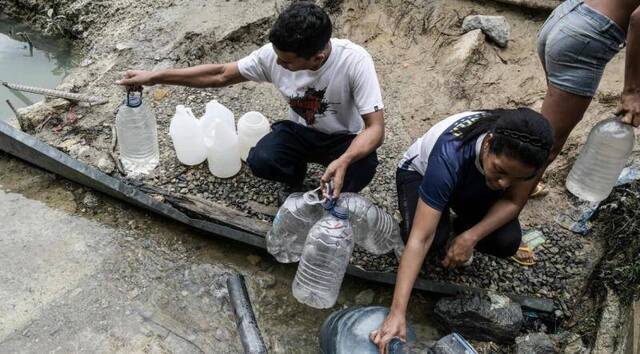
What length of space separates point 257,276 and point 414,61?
2520 millimetres

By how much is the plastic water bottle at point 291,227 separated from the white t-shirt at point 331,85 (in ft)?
1.55

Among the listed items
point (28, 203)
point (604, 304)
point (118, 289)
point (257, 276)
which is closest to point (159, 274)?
point (118, 289)

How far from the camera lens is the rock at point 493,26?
4555mm

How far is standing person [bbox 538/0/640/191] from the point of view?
96.5 inches

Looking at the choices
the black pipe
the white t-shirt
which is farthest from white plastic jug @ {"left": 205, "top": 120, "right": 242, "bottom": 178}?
the black pipe

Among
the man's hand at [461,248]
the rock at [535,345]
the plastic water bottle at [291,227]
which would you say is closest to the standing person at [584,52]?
the man's hand at [461,248]

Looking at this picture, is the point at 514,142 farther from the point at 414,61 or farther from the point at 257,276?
the point at 414,61

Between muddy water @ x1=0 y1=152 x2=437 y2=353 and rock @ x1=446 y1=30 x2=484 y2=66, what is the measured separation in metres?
2.27

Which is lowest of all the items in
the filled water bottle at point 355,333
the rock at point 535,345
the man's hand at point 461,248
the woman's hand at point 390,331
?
the rock at point 535,345

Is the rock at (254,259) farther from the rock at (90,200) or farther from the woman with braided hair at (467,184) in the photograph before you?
the rock at (90,200)

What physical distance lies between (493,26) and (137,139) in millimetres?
3075

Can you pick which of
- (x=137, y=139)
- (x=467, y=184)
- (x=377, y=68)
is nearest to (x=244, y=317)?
(x=467, y=184)

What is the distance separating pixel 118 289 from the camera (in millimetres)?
2938

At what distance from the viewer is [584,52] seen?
2.54 meters
